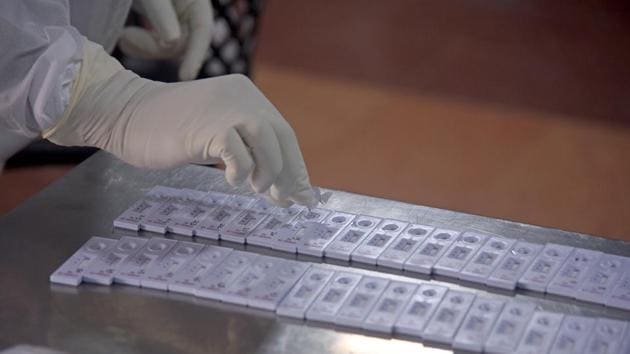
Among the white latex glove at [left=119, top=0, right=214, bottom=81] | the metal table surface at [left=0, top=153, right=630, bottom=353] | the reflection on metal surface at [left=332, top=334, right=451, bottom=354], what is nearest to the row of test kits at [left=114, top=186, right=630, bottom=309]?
the metal table surface at [left=0, top=153, right=630, bottom=353]

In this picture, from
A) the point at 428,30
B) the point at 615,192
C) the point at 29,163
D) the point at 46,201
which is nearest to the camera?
the point at 46,201

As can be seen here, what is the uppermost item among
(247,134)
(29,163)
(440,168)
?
(247,134)

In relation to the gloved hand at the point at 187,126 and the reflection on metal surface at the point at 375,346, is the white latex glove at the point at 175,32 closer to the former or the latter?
the gloved hand at the point at 187,126

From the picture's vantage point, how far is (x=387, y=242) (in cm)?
123

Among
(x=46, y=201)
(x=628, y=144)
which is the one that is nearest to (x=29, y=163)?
(x=46, y=201)

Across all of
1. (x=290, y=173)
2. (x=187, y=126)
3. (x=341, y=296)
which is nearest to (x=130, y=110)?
(x=187, y=126)

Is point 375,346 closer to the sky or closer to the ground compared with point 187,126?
closer to the ground

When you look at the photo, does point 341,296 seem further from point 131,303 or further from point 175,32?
point 175,32

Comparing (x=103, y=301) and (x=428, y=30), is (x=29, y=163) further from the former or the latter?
(x=428, y=30)

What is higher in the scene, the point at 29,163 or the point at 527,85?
the point at 29,163

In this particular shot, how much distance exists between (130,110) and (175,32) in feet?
1.22

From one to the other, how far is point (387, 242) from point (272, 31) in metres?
2.43

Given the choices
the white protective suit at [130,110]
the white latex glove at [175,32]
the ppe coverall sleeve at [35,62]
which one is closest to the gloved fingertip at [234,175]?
the white protective suit at [130,110]

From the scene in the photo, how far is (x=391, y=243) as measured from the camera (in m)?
1.23
